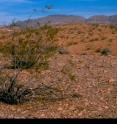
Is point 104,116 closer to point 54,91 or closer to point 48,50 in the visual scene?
point 54,91

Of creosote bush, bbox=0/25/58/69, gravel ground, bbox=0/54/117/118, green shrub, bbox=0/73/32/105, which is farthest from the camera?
creosote bush, bbox=0/25/58/69

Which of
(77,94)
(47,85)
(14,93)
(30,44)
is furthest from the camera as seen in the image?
(47,85)

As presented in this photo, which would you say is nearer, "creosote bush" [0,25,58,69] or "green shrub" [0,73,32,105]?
"green shrub" [0,73,32,105]

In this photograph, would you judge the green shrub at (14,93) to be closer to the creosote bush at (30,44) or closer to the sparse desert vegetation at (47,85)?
the sparse desert vegetation at (47,85)

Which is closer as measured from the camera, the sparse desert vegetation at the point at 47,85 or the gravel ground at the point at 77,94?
the gravel ground at the point at 77,94

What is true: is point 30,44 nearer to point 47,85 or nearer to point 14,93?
point 47,85

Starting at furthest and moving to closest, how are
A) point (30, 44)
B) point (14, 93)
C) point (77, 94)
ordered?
point (30, 44), point (77, 94), point (14, 93)

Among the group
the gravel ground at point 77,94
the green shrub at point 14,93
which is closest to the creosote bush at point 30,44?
the gravel ground at point 77,94

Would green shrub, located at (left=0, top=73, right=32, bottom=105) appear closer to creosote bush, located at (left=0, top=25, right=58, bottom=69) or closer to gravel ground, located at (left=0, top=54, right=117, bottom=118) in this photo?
gravel ground, located at (left=0, top=54, right=117, bottom=118)

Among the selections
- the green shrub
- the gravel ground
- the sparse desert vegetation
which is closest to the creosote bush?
the sparse desert vegetation

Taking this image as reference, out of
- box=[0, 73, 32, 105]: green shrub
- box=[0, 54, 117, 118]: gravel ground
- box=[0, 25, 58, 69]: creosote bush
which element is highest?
box=[0, 25, 58, 69]: creosote bush

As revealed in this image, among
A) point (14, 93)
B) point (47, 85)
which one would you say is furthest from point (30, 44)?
point (14, 93)

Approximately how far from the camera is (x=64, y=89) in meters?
15.2
